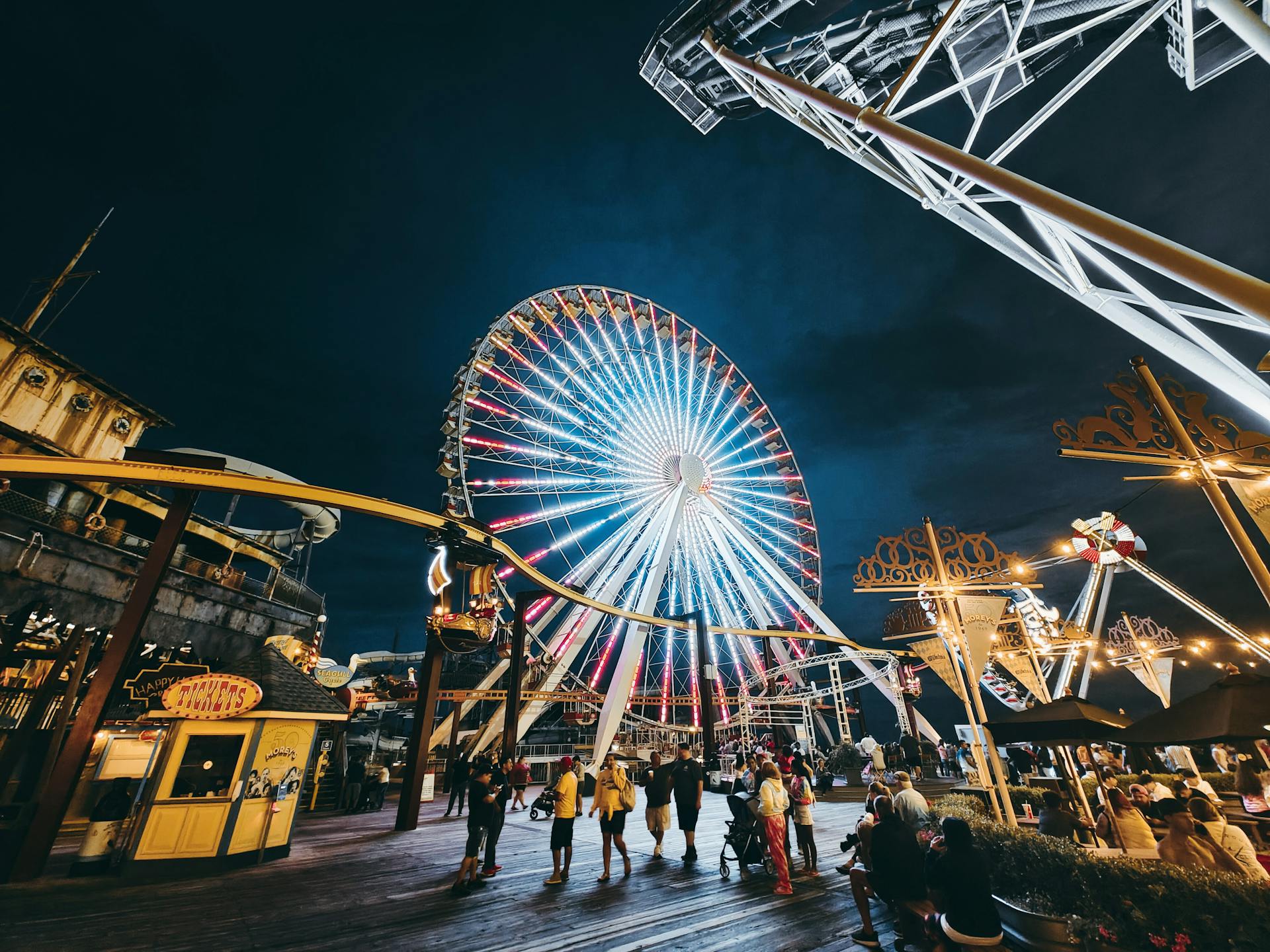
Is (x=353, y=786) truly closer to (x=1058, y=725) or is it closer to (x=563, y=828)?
(x=563, y=828)

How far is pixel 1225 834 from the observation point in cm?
475

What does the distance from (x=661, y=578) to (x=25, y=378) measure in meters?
21.4

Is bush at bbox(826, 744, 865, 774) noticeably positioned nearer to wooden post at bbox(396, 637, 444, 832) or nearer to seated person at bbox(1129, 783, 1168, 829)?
seated person at bbox(1129, 783, 1168, 829)

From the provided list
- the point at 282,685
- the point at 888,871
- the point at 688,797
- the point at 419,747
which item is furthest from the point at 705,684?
the point at 888,871

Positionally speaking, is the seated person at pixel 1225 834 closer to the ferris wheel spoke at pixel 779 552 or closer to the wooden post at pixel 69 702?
the wooden post at pixel 69 702

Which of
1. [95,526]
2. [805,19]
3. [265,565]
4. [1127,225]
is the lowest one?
[1127,225]

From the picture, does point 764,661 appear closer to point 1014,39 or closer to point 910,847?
point 910,847

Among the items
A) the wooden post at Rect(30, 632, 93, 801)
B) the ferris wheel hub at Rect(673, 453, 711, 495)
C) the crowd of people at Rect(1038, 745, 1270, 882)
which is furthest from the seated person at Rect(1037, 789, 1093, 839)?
the ferris wheel hub at Rect(673, 453, 711, 495)

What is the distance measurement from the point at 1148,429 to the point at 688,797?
783cm

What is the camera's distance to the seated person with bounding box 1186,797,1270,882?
4.58 metres

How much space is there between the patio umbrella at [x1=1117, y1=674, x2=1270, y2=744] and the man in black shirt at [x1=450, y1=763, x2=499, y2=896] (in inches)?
294

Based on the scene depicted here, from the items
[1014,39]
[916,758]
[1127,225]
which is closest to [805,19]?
[1014,39]

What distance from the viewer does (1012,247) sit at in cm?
512

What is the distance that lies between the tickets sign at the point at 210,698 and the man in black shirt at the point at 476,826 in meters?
4.05
